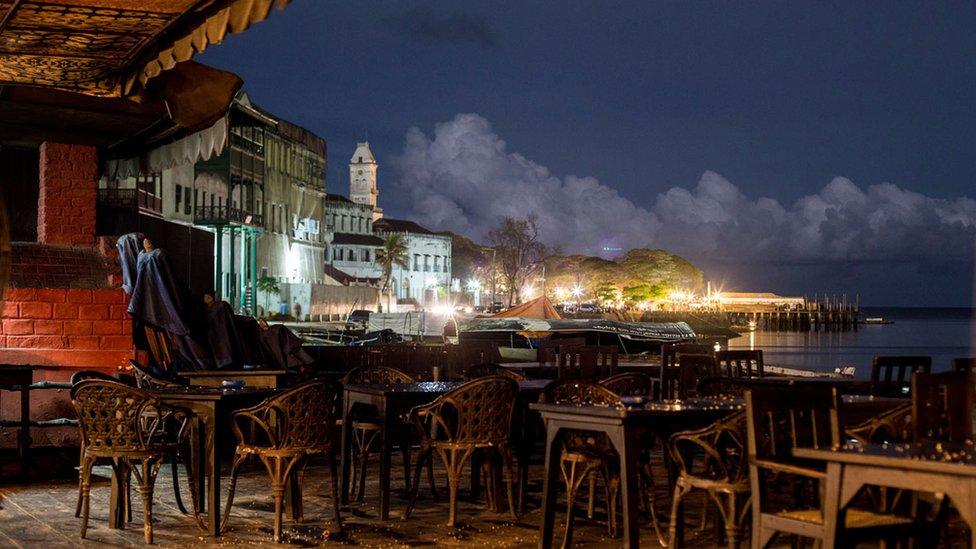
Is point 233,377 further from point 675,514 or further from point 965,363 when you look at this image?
point 965,363

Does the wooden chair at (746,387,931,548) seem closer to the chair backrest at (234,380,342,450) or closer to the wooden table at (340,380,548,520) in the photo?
the wooden table at (340,380,548,520)

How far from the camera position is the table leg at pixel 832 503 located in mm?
4887

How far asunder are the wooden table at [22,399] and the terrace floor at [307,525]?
1.29ft

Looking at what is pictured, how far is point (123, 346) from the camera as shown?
11.1m

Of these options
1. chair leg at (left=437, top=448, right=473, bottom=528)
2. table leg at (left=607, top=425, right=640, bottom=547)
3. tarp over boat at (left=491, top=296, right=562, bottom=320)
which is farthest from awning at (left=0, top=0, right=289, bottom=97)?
tarp over boat at (left=491, top=296, right=562, bottom=320)

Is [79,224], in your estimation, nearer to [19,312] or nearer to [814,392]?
[19,312]

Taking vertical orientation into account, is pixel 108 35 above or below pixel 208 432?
above

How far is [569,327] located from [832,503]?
24491 mm

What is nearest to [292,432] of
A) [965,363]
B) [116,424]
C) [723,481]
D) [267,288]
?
[116,424]

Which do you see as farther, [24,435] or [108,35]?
[24,435]

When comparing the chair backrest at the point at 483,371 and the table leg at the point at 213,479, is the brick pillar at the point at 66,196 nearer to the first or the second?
the chair backrest at the point at 483,371

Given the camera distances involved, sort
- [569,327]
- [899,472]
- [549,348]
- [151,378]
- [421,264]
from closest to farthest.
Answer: [899,472]
[151,378]
[549,348]
[569,327]
[421,264]

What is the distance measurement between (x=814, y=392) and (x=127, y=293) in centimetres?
764

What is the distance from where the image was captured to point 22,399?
10.3 metres
